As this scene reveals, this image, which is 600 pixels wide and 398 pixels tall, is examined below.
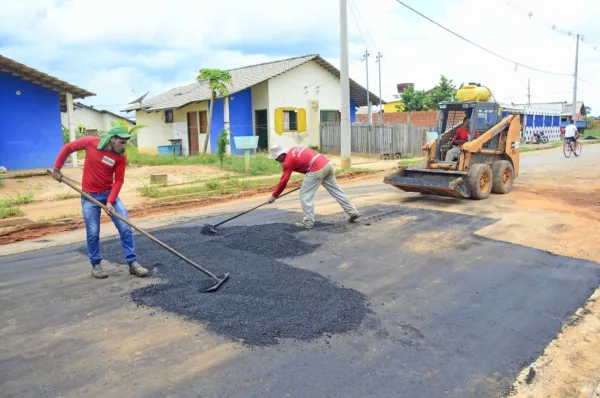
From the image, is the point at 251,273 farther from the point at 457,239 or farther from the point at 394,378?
the point at 457,239

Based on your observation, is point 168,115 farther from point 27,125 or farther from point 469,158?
point 469,158

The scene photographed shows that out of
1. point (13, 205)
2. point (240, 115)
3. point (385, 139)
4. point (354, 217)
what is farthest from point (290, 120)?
point (354, 217)

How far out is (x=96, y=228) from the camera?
5234 mm

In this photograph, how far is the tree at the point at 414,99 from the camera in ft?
129

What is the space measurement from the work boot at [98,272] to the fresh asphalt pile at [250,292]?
524mm

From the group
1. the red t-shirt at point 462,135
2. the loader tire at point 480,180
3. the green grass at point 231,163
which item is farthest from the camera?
the green grass at point 231,163

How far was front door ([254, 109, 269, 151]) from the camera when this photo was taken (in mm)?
21984

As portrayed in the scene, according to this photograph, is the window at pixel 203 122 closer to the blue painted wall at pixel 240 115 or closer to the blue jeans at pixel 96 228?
the blue painted wall at pixel 240 115

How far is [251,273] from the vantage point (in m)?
5.26

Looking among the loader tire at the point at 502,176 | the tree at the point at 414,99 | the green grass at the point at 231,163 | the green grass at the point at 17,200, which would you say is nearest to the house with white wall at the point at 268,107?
the green grass at the point at 231,163

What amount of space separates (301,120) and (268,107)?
207 cm

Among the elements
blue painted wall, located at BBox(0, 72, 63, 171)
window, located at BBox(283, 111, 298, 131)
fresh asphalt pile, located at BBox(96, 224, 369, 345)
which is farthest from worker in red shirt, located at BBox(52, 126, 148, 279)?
window, located at BBox(283, 111, 298, 131)

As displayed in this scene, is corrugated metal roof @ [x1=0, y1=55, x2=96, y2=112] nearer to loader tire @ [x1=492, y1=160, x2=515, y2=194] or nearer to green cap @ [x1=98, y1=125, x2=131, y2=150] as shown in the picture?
green cap @ [x1=98, y1=125, x2=131, y2=150]

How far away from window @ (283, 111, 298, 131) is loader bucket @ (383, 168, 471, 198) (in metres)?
13.0
